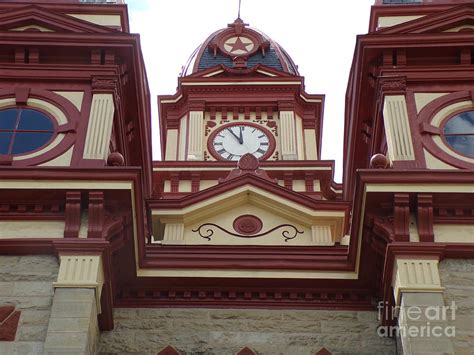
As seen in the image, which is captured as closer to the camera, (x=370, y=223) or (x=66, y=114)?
(x=370, y=223)

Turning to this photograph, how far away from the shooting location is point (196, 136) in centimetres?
2539

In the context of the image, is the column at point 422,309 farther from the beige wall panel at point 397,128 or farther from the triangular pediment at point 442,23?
the triangular pediment at point 442,23

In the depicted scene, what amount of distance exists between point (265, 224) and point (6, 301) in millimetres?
6087

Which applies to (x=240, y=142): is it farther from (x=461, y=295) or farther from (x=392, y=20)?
(x=461, y=295)

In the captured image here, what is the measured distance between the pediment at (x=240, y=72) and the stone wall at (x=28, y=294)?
14147 millimetres

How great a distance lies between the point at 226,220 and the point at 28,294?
556 cm

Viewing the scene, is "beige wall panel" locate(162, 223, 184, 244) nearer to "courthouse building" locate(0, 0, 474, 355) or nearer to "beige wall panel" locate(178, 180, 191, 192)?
"courthouse building" locate(0, 0, 474, 355)

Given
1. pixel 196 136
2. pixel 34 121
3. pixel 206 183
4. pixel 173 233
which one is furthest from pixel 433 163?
pixel 196 136

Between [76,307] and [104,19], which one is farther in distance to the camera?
[104,19]

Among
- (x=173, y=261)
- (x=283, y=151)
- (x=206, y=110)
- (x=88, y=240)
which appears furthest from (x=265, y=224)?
(x=206, y=110)

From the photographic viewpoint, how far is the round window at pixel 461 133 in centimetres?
1540

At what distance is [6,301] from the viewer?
1303 centimetres

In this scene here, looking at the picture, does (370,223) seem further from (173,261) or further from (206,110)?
(206,110)

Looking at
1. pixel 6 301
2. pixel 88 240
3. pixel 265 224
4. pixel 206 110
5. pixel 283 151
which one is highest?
pixel 206 110
